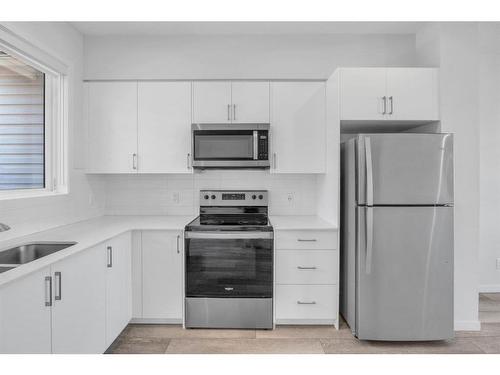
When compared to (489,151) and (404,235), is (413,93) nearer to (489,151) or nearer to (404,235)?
(404,235)

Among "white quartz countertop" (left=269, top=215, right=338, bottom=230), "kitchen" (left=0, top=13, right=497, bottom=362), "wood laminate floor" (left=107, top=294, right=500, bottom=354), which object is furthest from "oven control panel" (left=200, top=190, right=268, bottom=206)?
"wood laminate floor" (left=107, top=294, right=500, bottom=354)

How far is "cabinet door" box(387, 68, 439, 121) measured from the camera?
2.69 metres

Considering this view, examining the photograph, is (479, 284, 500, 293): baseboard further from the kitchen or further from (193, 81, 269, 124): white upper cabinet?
(193, 81, 269, 124): white upper cabinet

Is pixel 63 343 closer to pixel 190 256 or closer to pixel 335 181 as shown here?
pixel 190 256

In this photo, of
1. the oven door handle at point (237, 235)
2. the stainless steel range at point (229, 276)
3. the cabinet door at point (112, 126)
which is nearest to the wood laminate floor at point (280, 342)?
the stainless steel range at point (229, 276)

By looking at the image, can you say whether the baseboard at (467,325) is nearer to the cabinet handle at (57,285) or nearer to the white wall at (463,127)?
the white wall at (463,127)

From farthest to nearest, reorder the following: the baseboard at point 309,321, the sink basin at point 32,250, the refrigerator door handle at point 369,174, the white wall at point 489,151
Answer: the white wall at point 489,151 < the baseboard at point 309,321 < the refrigerator door handle at point 369,174 < the sink basin at point 32,250

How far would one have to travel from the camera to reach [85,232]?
2.39 m

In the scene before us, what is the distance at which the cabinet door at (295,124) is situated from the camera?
10.2 ft

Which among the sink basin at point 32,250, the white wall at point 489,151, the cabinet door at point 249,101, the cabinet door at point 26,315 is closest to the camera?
the cabinet door at point 26,315

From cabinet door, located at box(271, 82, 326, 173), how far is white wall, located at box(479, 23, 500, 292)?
1721 millimetres

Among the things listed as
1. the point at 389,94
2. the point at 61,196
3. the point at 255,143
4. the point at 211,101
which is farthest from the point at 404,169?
the point at 61,196

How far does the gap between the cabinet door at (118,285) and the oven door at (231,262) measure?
0.45m

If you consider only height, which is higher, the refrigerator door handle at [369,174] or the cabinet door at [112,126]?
the cabinet door at [112,126]
